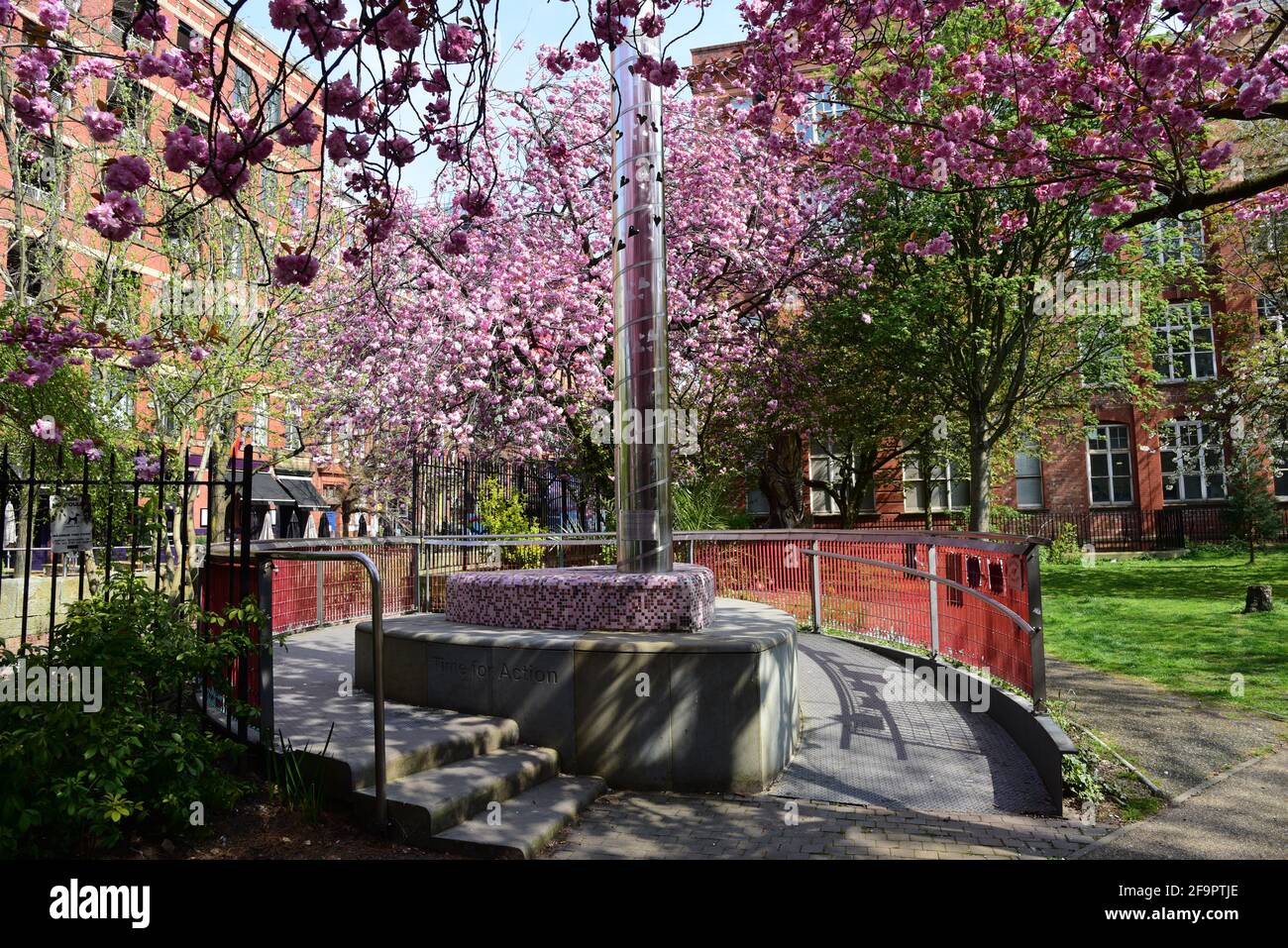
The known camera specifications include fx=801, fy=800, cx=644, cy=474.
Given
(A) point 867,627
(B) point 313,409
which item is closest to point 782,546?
(A) point 867,627

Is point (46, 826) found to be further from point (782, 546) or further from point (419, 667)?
point (782, 546)

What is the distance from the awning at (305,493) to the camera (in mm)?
33812

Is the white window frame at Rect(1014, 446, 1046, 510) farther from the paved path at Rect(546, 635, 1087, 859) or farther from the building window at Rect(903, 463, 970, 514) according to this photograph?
the paved path at Rect(546, 635, 1087, 859)

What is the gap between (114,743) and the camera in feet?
12.2

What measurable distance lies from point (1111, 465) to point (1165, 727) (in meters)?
28.4

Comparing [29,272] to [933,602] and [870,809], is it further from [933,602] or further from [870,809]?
[870,809]

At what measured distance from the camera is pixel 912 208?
17.1m

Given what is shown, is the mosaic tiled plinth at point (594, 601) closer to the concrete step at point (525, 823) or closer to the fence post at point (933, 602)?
the concrete step at point (525, 823)

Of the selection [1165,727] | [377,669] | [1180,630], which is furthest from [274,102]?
[1180,630]

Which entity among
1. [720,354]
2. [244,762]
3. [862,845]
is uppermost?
[720,354]

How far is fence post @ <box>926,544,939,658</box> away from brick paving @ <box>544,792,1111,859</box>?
3.72 meters

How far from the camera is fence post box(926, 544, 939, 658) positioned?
8.44 meters

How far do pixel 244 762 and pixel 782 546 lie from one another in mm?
8223

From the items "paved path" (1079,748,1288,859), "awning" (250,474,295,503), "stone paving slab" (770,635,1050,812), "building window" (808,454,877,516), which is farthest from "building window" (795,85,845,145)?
"awning" (250,474,295,503)
